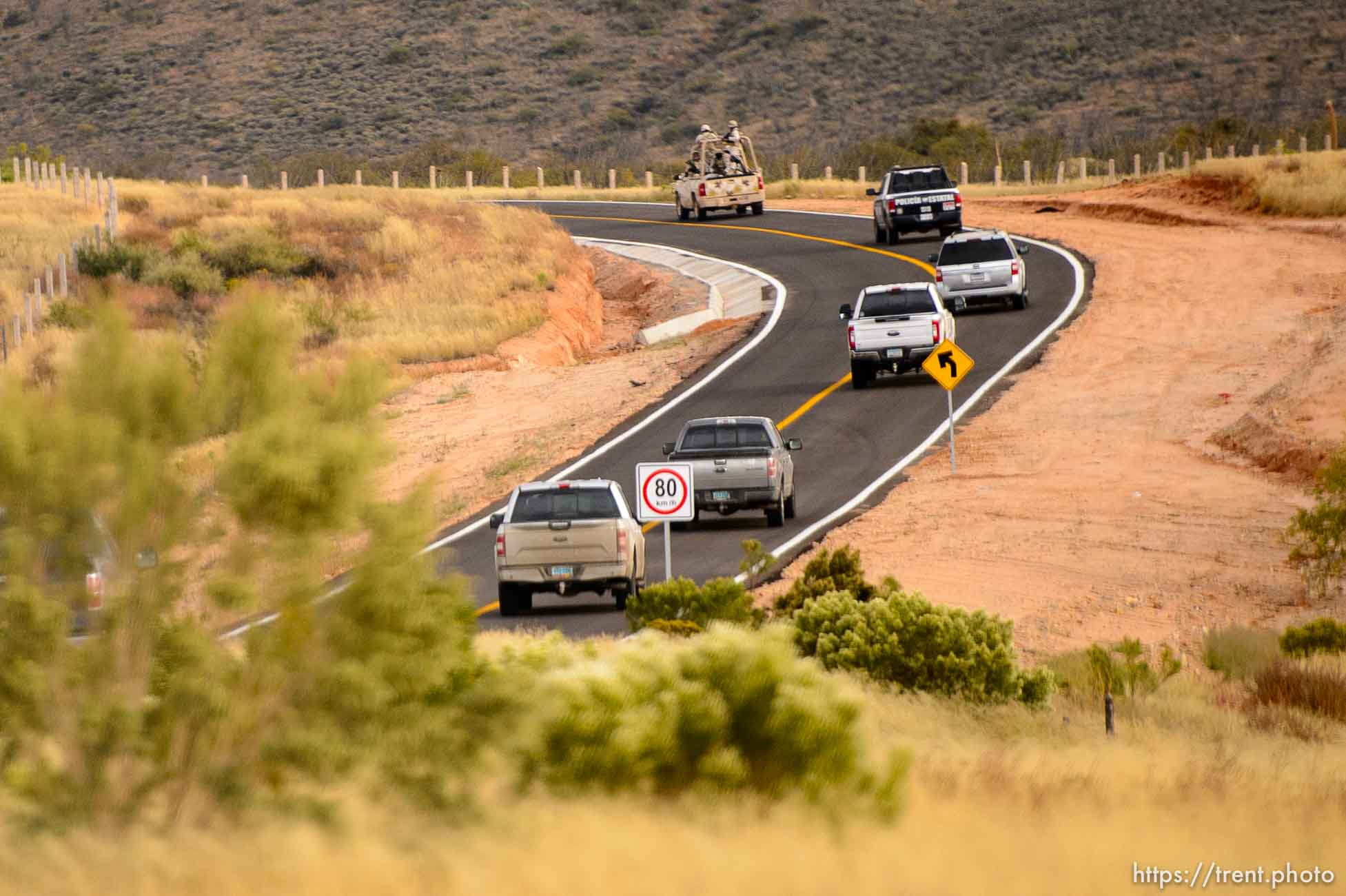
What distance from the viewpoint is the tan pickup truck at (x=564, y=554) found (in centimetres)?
1958

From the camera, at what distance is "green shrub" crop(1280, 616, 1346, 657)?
15.7 metres

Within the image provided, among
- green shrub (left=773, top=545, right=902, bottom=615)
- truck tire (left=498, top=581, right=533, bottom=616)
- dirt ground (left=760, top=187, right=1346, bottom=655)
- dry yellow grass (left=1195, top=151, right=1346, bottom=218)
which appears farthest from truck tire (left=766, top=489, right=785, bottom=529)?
dry yellow grass (left=1195, top=151, right=1346, bottom=218)

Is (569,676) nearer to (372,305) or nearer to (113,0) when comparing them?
(372,305)

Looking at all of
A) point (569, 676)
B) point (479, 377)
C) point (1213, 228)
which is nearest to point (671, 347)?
point (479, 377)

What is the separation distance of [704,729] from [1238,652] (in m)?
9.38

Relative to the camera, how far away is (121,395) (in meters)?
7.48

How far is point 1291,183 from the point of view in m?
52.1

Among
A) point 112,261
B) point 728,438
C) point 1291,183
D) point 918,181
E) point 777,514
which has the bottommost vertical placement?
point 777,514

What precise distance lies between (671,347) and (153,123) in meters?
68.2

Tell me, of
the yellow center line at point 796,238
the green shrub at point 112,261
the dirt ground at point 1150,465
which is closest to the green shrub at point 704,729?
the yellow center line at point 796,238

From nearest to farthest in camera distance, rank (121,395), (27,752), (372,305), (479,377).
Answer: (27,752)
(121,395)
(479,377)
(372,305)

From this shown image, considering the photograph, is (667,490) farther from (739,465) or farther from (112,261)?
(112,261)

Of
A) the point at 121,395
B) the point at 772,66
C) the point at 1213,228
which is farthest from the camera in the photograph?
the point at 772,66

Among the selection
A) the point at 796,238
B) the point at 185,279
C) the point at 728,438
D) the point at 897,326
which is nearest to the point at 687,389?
the point at 897,326
